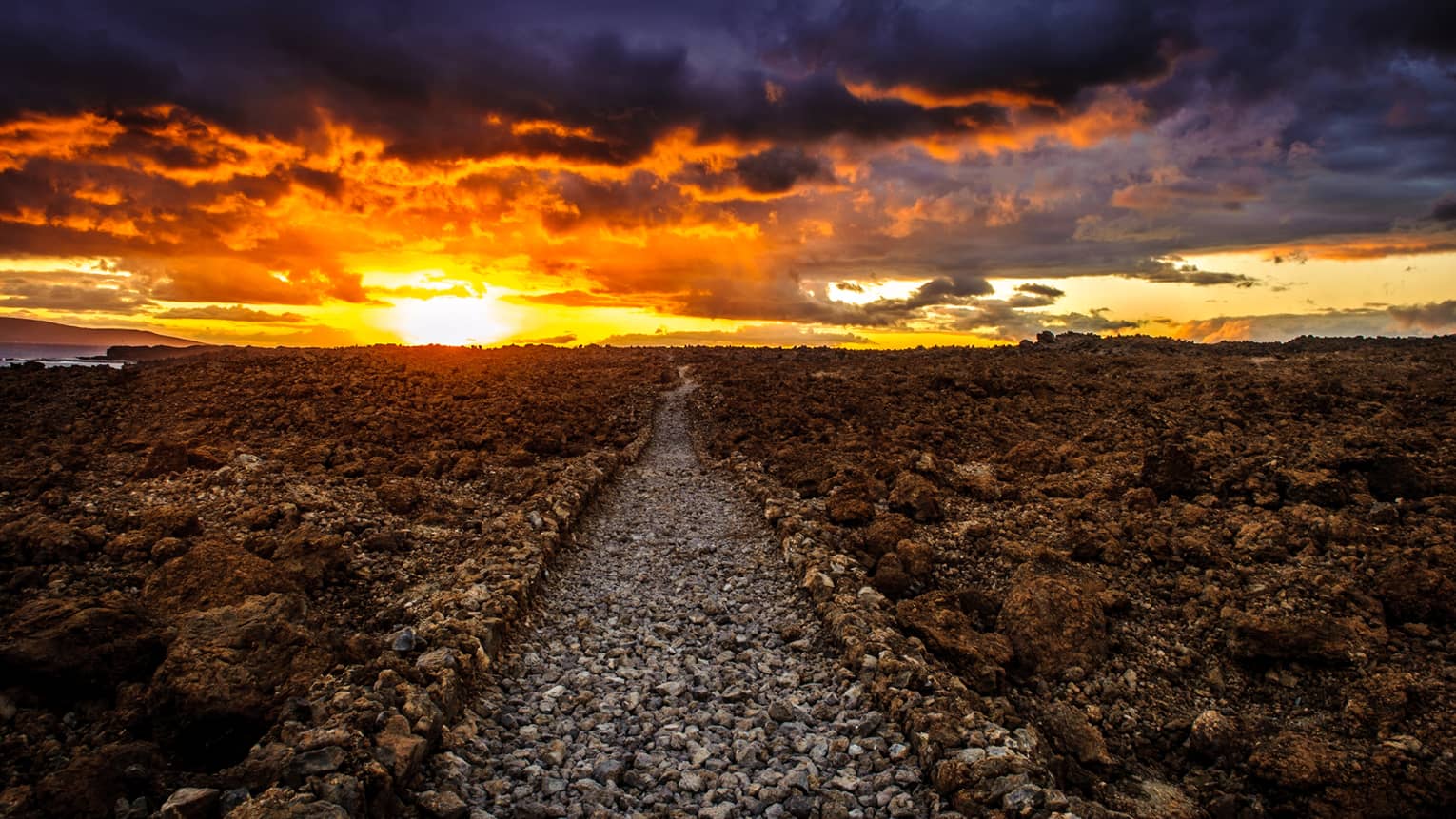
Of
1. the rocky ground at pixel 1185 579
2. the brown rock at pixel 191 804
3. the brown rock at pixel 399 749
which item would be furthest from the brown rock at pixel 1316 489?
the brown rock at pixel 191 804

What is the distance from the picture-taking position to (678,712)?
9.01 m

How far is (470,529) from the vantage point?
15.3 m

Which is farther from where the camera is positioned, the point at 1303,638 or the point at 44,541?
the point at 44,541

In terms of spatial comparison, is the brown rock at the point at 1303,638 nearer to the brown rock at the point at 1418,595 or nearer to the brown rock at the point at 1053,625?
the brown rock at the point at 1418,595

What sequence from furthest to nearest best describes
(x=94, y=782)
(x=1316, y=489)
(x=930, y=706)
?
(x=1316, y=489)
(x=930, y=706)
(x=94, y=782)

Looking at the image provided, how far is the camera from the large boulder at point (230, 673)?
292 inches

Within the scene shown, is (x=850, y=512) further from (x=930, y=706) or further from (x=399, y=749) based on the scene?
(x=399, y=749)

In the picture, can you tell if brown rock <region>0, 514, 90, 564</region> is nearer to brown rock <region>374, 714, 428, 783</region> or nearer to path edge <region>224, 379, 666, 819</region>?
path edge <region>224, 379, 666, 819</region>

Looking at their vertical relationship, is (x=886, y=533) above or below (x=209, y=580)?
below

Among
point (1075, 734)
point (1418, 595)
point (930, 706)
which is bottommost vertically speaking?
point (1075, 734)

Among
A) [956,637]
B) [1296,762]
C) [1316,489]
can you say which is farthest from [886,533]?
[1316,489]

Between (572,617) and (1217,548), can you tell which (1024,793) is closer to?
(572,617)

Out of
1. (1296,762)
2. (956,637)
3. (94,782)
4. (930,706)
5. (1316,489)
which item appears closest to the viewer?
(94,782)

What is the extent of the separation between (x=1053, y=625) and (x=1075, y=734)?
221 cm
